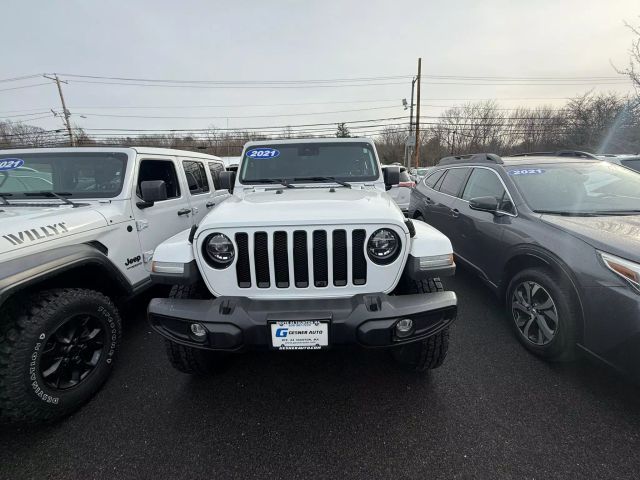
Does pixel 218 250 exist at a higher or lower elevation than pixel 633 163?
lower

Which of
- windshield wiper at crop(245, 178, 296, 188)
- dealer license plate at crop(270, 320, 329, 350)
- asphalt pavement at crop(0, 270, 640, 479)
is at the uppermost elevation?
windshield wiper at crop(245, 178, 296, 188)

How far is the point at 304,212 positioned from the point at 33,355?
6.42 feet

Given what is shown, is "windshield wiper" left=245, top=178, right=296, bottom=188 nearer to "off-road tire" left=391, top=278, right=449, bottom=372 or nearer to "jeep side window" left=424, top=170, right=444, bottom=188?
"off-road tire" left=391, top=278, right=449, bottom=372

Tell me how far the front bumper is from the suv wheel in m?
1.18

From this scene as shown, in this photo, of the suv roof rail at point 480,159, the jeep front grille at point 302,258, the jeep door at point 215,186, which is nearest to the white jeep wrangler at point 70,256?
the jeep door at point 215,186

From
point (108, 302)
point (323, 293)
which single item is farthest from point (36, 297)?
point (323, 293)

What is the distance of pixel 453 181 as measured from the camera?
15.2 ft

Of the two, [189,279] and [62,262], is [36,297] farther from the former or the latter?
[189,279]

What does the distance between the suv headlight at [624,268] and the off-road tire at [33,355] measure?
12.2ft

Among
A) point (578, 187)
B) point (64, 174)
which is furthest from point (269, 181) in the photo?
point (578, 187)

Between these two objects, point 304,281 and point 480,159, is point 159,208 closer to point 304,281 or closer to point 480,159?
point 304,281

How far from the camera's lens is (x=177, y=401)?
2.26 meters

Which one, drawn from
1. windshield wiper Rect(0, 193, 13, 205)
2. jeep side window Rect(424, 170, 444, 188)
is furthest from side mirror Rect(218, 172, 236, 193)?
jeep side window Rect(424, 170, 444, 188)

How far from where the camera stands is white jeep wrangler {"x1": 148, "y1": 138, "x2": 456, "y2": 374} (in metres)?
1.79
